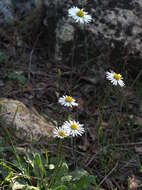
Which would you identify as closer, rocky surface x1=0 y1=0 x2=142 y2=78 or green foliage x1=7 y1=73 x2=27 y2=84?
green foliage x1=7 y1=73 x2=27 y2=84

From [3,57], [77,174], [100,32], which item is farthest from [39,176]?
[100,32]

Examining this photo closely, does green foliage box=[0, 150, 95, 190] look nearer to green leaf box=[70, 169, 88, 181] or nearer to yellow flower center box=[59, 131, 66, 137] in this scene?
green leaf box=[70, 169, 88, 181]

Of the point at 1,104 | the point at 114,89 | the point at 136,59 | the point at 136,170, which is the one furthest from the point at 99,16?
the point at 136,170

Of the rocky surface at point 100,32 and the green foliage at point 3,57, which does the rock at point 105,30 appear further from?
the green foliage at point 3,57

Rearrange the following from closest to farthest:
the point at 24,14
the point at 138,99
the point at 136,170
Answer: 1. the point at 136,170
2. the point at 138,99
3. the point at 24,14

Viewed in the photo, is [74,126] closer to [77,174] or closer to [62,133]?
[62,133]

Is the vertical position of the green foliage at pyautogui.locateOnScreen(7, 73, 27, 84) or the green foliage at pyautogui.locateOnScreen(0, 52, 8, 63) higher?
the green foliage at pyautogui.locateOnScreen(0, 52, 8, 63)

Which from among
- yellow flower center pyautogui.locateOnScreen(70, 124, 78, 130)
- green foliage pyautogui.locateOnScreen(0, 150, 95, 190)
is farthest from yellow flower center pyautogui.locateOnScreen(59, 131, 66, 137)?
green foliage pyautogui.locateOnScreen(0, 150, 95, 190)

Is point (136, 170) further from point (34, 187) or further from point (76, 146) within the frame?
point (34, 187)
